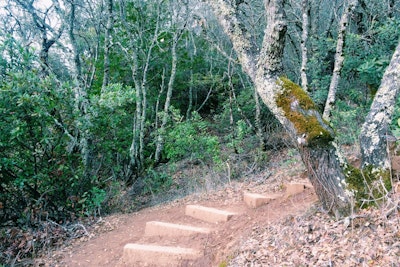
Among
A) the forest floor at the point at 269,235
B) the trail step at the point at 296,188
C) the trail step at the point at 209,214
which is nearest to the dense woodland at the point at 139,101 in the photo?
the forest floor at the point at 269,235

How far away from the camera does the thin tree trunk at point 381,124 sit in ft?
10.8

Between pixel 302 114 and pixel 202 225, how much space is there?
256 cm

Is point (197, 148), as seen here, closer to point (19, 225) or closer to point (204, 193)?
point (204, 193)

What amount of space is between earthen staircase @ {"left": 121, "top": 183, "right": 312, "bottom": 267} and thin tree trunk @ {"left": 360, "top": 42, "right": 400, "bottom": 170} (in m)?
1.70

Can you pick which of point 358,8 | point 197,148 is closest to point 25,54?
point 197,148

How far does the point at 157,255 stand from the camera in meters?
4.01

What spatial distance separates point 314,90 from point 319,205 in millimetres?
5278

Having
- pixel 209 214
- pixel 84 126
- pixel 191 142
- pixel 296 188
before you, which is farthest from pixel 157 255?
pixel 191 142

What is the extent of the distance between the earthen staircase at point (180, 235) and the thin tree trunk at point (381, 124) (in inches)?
66.9

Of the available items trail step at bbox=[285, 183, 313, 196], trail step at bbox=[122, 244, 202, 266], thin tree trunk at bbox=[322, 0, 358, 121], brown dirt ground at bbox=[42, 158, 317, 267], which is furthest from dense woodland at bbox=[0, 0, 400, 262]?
trail step at bbox=[122, 244, 202, 266]

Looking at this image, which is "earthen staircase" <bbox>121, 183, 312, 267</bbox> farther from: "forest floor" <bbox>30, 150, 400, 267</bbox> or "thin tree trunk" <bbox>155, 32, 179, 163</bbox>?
"thin tree trunk" <bbox>155, 32, 179, 163</bbox>

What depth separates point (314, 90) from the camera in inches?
323

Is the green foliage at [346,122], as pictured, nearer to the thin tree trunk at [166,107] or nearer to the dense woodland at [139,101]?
the dense woodland at [139,101]

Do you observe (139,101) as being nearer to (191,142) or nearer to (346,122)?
(191,142)
